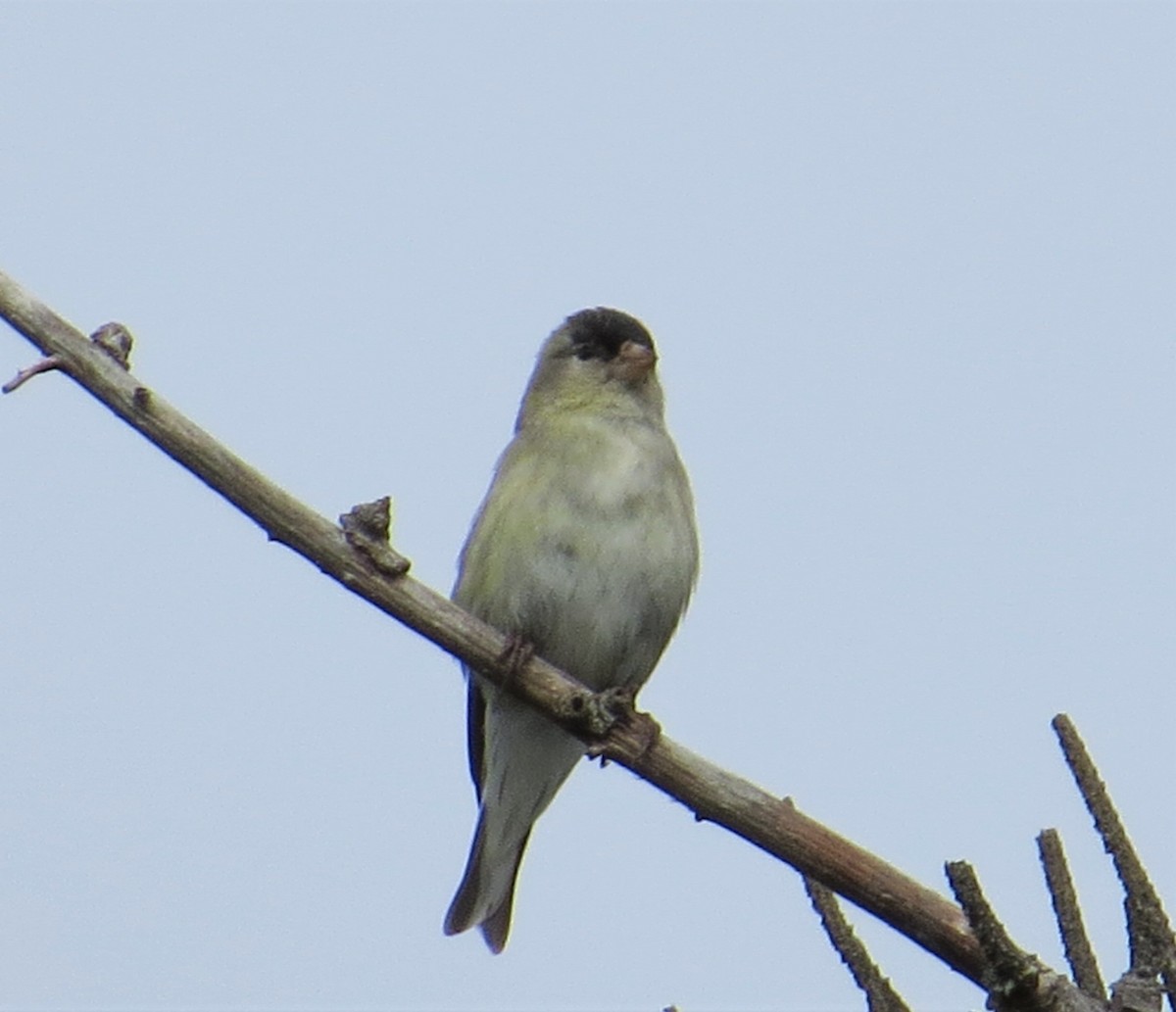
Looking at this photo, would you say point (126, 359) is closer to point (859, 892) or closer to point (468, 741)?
point (859, 892)

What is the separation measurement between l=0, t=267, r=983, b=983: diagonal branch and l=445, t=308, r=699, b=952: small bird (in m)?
1.25

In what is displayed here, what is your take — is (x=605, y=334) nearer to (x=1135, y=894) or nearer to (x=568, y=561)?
(x=568, y=561)

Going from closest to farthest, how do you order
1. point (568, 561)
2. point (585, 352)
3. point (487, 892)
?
point (568, 561), point (487, 892), point (585, 352)

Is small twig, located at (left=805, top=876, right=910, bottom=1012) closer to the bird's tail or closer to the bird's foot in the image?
the bird's foot

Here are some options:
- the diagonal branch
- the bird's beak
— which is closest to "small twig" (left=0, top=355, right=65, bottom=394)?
the diagonal branch

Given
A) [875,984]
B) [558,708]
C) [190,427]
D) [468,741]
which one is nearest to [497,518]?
[468,741]

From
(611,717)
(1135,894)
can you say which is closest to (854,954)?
(1135,894)

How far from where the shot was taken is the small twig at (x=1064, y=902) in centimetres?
314

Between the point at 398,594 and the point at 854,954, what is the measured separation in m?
1.43

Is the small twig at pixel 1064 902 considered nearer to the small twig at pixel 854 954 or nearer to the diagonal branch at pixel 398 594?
the small twig at pixel 854 954

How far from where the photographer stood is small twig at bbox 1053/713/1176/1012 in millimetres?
3154

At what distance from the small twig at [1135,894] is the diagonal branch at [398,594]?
2.33 feet

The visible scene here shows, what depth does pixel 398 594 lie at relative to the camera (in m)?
4.24

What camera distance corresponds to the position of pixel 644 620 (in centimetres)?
599
